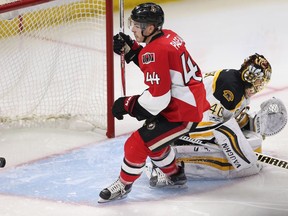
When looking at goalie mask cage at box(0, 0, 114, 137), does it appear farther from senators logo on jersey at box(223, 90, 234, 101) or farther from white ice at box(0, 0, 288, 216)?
senators logo on jersey at box(223, 90, 234, 101)

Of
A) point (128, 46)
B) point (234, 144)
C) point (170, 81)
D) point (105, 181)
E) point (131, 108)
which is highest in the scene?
point (128, 46)

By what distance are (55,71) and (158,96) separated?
1.24 meters

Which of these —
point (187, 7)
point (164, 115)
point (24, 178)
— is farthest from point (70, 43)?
point (187, 7)

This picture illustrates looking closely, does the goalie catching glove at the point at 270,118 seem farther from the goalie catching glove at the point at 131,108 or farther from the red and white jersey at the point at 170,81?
the goalie catching glove at the point at 131,108

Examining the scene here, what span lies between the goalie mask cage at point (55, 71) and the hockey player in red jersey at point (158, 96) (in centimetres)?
85

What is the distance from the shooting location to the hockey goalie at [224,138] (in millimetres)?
2928

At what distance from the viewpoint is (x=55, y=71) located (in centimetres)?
369

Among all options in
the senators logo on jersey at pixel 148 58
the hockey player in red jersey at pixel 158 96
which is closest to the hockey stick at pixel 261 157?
the hockey player in red jersey at pixel 158 96

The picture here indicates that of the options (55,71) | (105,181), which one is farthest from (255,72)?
(55,71)

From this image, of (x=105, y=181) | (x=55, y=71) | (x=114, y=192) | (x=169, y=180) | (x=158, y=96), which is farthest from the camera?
(x=55, y=71)

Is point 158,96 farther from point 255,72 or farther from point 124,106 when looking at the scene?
point 255,72

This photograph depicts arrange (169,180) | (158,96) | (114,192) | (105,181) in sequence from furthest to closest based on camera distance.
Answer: (105,181) < (169,180) < (114,192) < (158,96)

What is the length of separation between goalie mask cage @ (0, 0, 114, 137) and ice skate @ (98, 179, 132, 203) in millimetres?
780

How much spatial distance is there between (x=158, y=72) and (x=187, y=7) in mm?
3103
